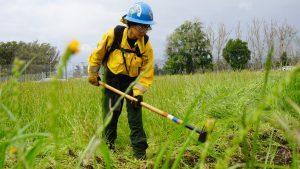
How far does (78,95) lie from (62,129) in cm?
152

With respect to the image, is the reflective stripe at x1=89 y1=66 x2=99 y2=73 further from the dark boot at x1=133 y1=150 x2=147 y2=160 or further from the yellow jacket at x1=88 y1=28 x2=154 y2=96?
the dark boot at x1=133 y1=150 x2=147 y2=160

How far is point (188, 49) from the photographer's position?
50.4 meters

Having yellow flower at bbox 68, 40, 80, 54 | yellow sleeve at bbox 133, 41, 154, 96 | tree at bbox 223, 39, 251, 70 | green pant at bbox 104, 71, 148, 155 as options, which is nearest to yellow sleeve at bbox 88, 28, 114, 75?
green pant at bbox 104, 71, 148, 155

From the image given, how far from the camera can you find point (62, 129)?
4.53 meters

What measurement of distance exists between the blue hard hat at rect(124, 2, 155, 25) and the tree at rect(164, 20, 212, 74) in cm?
4285

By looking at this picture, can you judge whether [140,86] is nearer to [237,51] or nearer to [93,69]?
[93,69]

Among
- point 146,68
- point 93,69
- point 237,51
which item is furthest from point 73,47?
point 237,51

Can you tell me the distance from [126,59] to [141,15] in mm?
486

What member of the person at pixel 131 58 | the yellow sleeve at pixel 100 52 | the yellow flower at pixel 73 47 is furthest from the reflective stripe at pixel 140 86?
the yellow flower at pixel 73 47

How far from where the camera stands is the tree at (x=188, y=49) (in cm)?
4875

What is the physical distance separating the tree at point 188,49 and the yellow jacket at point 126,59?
42.7 meters

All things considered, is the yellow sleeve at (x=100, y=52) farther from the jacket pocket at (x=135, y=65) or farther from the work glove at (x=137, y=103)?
the work glove at (x=137, y=103)

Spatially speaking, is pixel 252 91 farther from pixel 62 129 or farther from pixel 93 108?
pixel 62 129

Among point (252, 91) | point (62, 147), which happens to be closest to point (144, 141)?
point (62, 147)
